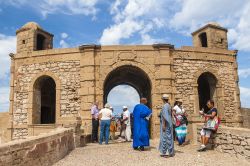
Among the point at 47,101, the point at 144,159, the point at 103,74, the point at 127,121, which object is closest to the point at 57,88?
the point at 103,74

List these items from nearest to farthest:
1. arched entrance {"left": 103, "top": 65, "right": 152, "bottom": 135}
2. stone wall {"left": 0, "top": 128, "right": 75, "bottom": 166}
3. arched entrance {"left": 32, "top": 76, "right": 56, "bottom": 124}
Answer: stone wall {"left": 0, "top": 128, "right": 75, "bottom": 166} < arched entrance {"left": 103, "top": 65, "right": 152, "bottom": 135} < arched entrance {"left": 32, "top": 76, "right": 56, "bottom": 124}

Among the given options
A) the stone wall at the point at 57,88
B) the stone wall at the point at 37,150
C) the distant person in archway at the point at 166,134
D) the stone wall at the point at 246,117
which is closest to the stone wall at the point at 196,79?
the stone wall at the point at 246,117

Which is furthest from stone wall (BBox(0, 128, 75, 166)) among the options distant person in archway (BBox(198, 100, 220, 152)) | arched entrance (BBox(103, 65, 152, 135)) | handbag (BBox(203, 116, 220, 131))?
arched entrance (BBox(103, 65, 152, 135))

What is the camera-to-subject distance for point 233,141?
704cm

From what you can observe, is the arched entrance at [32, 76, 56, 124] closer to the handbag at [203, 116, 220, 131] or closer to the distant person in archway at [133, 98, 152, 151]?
the distant person in archway at [133, 98, 152, 151]

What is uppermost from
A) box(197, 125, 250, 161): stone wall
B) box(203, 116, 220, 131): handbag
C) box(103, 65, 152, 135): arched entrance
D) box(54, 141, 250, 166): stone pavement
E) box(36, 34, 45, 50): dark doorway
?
box(36, 34, 45, 50): dark doorway

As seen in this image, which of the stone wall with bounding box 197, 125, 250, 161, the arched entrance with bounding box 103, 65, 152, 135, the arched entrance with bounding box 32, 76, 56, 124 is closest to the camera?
the stone wall with bounding box 197, 125, 250, 161

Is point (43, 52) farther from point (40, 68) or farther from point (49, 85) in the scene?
point (49, 85)

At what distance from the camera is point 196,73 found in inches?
559

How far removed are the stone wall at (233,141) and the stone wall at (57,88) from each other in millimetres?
7509

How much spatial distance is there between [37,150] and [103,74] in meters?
8.37

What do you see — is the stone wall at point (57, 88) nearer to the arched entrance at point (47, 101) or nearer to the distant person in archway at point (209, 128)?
the arched entrance at point (47, 101)

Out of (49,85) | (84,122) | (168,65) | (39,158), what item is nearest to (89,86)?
(84,122)

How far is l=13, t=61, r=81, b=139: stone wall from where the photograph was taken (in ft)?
44.6
